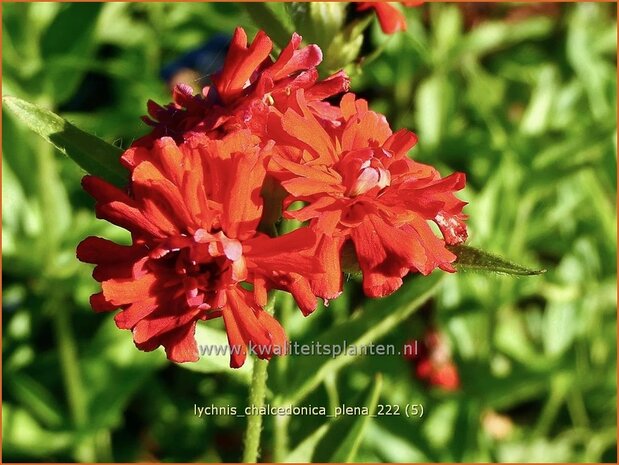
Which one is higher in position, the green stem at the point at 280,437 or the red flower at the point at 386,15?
the red flower at the point at 386,15

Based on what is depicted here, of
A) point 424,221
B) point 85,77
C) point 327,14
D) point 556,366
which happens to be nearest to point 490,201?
point 556,366

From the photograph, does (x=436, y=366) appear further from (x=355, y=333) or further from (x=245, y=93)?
(x=245, y=93)

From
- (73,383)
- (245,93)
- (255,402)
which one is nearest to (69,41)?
(73,383)

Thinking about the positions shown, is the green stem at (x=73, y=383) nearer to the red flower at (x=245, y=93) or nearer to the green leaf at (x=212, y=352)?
the green leaf at (x=212, y=352)

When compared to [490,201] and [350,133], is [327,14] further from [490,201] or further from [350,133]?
[490,201]

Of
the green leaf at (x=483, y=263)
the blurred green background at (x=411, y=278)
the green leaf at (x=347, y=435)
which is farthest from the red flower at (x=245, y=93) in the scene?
the blurred green background at (x=411, y=278)

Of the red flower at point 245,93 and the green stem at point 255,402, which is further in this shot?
the green stem at point 255,402

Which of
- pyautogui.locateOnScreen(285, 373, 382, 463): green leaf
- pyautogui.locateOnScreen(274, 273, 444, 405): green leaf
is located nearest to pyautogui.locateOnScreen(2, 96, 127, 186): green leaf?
pyautogui.locateOnScreen(274, 273, 444, 405): green leaf
